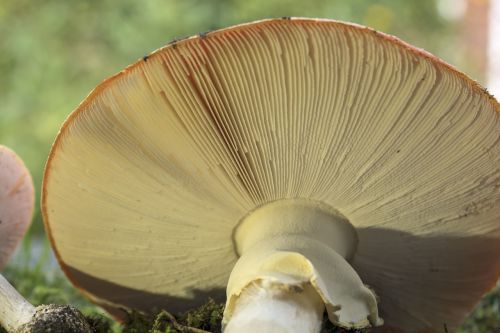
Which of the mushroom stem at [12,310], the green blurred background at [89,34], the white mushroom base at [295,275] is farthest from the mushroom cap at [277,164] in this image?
the green blurred background at [89,34]

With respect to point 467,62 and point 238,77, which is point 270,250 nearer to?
point 238,77

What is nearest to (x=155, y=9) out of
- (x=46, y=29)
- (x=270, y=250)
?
(x=46, y=29)

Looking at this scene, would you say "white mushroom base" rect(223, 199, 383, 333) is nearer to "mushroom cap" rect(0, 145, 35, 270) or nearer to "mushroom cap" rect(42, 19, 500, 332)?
"mushroom cap" rect(42, 19, 500, 332)

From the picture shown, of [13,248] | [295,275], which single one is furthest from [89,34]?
[295,275]

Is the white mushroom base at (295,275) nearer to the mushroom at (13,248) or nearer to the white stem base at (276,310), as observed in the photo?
the white stem base at (276,310)

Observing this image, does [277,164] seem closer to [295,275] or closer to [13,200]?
[295,275]

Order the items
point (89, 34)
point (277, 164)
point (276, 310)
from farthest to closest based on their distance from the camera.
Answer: point (89, 34) → point (277, 164) → point (276, 310)

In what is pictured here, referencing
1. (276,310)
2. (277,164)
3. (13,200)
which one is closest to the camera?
(276,310)
